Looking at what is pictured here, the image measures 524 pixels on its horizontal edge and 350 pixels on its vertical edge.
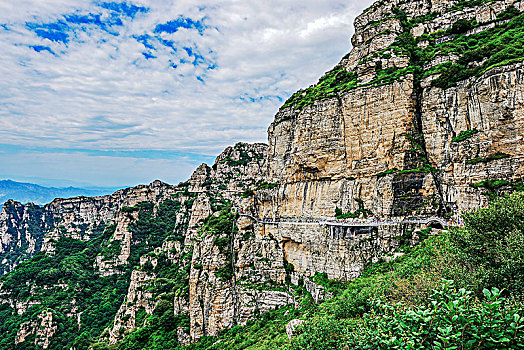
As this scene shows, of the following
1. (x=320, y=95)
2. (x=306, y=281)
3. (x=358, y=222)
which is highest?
(x=320, y=95)

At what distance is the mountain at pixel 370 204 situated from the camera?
58.0ft

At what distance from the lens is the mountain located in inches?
696

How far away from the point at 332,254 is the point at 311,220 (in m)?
6.12

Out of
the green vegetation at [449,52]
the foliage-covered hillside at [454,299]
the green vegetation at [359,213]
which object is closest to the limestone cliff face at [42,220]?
the green vegetation at [449,52]

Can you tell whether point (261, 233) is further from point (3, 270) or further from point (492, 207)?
point (3, 270)

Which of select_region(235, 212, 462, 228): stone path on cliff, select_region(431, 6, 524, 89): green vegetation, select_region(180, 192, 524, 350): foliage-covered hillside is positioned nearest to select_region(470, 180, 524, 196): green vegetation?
select_region(235, 212, 462, 228): stone path on cliff

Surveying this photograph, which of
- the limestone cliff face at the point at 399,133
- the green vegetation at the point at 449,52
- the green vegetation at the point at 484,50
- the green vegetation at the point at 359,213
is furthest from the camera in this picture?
the green vegetation at the point at 359,213

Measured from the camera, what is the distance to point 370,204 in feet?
109

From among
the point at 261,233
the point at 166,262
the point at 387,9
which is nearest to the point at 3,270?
the point at 166,262

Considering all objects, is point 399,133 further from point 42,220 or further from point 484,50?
point 42,220

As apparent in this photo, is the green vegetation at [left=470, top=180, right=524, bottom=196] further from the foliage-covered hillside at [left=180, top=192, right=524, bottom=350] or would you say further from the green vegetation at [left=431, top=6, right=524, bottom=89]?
the green vegetation at [left=431, top=6, right=524, bottom=89]

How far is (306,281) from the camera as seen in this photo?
120 feet

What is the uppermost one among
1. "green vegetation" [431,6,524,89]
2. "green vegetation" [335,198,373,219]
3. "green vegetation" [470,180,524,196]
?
"green vegetation" [431,6,524,89]

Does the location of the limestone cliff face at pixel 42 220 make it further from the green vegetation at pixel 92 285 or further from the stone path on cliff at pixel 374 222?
the stone path on cliff at pixel 374 222
